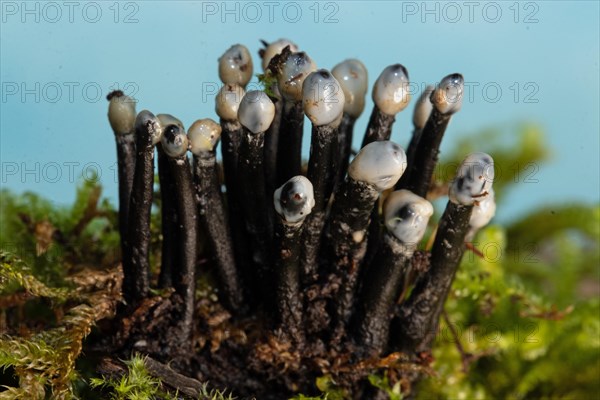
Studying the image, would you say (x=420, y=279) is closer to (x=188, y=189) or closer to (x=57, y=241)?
(x=188, y=189)

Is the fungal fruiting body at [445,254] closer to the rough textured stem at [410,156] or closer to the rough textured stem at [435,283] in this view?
the rough textured stem at [435,283]

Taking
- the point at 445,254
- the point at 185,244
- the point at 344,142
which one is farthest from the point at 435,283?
the point at 185,244

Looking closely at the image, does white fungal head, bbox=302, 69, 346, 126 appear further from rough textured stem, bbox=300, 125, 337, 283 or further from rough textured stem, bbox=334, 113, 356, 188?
rough textured stem, bbox=334, 113, 356, 188

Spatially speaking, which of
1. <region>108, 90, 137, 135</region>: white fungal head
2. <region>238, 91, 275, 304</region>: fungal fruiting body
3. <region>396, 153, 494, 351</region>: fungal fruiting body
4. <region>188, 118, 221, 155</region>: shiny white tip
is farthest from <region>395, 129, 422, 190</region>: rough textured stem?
<region>108, 90, 137, 135</region>: white fungal head

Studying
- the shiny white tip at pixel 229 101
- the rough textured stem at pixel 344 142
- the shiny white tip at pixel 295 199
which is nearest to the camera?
the shiny white tip at pixel 295 199

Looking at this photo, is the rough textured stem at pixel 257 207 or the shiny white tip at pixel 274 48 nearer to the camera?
the rough textured stem at pixel 257 207

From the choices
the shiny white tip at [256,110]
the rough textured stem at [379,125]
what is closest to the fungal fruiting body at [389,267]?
the rough textured stem at [379,125]
